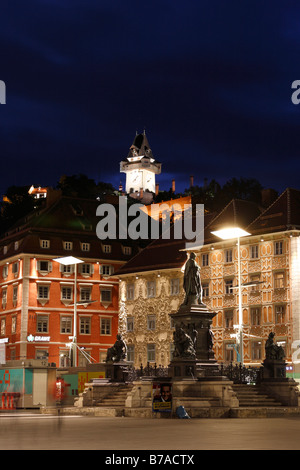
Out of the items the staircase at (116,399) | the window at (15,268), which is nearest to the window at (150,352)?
the window at (15,268)

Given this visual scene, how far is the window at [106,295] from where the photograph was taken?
3083 inches

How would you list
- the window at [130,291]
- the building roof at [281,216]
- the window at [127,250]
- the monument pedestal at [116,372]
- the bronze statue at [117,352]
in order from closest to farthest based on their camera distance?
the monument pedestal at [116,372]
the bronze statue at [117,352]
the building roof at [281,216]
the window at [130,291]
the window at [127,250]

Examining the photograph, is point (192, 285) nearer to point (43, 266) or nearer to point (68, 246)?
point (43, 266)

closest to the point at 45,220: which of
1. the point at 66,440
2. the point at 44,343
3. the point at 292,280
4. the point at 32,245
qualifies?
the point at 32,245

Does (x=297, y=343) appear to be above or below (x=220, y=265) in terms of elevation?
below

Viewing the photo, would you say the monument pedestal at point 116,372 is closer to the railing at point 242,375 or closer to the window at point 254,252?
the railing at point 242,375

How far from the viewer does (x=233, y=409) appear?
97.1 ft

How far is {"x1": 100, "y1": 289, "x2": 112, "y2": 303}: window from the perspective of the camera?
78.3m

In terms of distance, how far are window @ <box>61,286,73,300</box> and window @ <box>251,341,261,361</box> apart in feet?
69.9

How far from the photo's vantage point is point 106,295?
78625mm

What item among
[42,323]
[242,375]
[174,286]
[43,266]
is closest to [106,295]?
[43,266]

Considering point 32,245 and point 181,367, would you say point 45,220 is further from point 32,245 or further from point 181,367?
point 181,367

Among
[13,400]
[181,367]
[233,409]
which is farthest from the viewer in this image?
[13,400]
